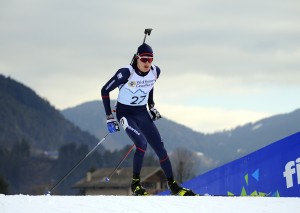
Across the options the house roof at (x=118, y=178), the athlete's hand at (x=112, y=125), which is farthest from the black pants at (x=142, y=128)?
the house roof at (x=118, y=178)

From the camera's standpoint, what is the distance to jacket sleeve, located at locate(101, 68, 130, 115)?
781 centimetres

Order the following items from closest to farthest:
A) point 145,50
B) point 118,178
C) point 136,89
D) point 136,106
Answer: point 145,50 → point 136,89 → point 136,106 → point 118,178

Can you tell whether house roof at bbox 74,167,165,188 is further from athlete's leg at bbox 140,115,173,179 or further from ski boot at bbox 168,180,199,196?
ski boot at bbox 168,180,199,196

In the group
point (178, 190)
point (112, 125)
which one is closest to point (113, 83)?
point (112, 125)

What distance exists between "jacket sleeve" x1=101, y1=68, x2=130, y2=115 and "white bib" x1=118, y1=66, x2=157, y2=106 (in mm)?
90

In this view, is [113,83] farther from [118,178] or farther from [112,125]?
[118,178]

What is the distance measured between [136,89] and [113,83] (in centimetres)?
33

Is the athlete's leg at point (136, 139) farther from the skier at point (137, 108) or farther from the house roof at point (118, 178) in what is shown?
the house roof at point (118, 178)

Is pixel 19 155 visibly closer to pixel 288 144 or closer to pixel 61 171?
pixel 61 171

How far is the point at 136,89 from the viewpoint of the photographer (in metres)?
7.95

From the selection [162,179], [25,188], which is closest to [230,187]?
[162,179]
